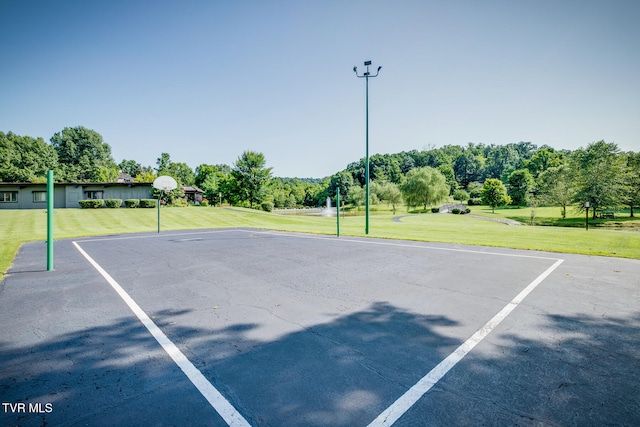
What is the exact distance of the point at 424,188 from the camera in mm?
57500

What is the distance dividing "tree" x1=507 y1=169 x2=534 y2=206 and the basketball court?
80.8 meters

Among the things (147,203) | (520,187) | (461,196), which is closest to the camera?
(147,203)

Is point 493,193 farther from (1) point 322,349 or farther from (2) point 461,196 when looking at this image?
(1) point 322,349

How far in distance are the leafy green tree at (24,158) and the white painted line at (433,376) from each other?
75.9m

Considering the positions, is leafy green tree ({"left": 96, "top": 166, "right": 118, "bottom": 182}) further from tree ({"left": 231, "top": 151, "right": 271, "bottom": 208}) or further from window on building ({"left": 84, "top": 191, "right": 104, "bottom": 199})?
tree ({"left": 231, "top": 151, "right": 271, "bottom": 208})

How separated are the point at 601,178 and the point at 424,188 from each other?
2493 centimetres

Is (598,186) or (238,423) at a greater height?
(598,186)

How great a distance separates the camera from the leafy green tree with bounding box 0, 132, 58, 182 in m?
58.4

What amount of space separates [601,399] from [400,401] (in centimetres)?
163

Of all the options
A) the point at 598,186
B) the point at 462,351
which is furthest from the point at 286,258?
the point at 598,186

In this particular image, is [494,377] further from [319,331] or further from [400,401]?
[319,331]

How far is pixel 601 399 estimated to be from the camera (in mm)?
2438

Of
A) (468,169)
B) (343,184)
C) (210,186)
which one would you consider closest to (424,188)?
(343,184)

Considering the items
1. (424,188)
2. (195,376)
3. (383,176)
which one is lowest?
(195,376)
